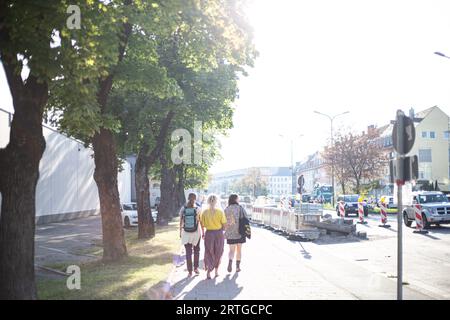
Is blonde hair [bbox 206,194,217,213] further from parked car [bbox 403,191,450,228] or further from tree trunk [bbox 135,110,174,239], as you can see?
parked car [bbox 403,191,450,228]

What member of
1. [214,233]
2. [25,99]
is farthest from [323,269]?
[25,99]

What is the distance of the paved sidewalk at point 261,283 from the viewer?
845 cm

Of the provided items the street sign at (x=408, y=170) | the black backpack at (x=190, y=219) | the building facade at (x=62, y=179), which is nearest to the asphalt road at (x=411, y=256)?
the street sign at (x=408, y=170)

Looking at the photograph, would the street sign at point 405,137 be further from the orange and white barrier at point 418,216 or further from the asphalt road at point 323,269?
the orange and white barrier at point 418,216

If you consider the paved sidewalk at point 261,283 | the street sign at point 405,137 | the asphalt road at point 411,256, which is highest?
the street sign at point 405,137

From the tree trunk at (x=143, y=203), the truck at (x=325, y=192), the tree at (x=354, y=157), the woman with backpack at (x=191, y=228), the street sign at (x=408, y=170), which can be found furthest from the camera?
the truck at (x=325, y=192)

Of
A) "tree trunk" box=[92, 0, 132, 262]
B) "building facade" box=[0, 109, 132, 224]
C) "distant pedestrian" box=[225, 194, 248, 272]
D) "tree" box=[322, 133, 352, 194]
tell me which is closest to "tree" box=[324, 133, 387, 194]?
"tree" box=[322, 133, 352, 194]

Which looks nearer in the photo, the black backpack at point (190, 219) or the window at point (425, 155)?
the black backpack at point (190, 219)

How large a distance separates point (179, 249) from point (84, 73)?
9.45 m

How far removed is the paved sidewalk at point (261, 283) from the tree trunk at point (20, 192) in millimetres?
2520

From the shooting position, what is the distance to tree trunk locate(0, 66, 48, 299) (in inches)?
286

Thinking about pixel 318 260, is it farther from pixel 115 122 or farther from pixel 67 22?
pixel 67 22

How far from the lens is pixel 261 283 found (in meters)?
9.70
